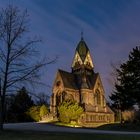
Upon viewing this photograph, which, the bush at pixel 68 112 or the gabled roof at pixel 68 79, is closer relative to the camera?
the bush at pixel 68 112

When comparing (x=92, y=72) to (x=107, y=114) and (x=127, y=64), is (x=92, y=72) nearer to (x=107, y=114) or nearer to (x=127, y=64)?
(x=107, y=114)

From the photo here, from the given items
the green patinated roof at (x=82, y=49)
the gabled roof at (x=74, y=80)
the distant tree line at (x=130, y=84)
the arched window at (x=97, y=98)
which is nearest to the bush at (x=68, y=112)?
the distant tree line at (x=130, y=84)

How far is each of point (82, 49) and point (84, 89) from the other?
15.0 m

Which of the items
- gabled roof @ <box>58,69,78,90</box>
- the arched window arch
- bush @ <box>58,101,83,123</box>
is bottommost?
bush @ <box>58,101,83,123</box>

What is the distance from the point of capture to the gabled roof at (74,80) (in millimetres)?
79062

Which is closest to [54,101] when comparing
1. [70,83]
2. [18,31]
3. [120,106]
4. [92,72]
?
[70,83]

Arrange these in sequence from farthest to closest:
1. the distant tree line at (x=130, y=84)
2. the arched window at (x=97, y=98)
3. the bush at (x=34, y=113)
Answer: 1. the arched window at (x=97, y=98)
2. the bush at (x=34, y=113)
3. the distant tree line at (x=130, y=84)

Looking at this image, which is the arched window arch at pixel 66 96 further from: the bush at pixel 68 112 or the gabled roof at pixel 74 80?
the bush at pixel 68 112

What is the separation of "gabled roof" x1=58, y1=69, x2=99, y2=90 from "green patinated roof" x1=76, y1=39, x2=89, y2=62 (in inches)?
243

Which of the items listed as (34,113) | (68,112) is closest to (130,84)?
(68,112)

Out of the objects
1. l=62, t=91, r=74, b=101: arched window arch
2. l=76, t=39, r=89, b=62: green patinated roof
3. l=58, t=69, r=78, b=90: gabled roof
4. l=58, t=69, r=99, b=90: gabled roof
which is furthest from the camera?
l=76, t=39, r=89, b=62: green patinated roof

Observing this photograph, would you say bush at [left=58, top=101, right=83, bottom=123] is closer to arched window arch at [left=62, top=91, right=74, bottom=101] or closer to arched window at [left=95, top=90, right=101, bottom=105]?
arched window arch at [left=62, top=91, right=74, bottom=101]

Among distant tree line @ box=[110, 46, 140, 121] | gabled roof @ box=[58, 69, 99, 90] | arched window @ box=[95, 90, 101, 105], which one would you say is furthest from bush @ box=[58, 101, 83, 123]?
arched window @ box=[95, 90, 101, 105]

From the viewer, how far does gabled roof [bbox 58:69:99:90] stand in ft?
259
